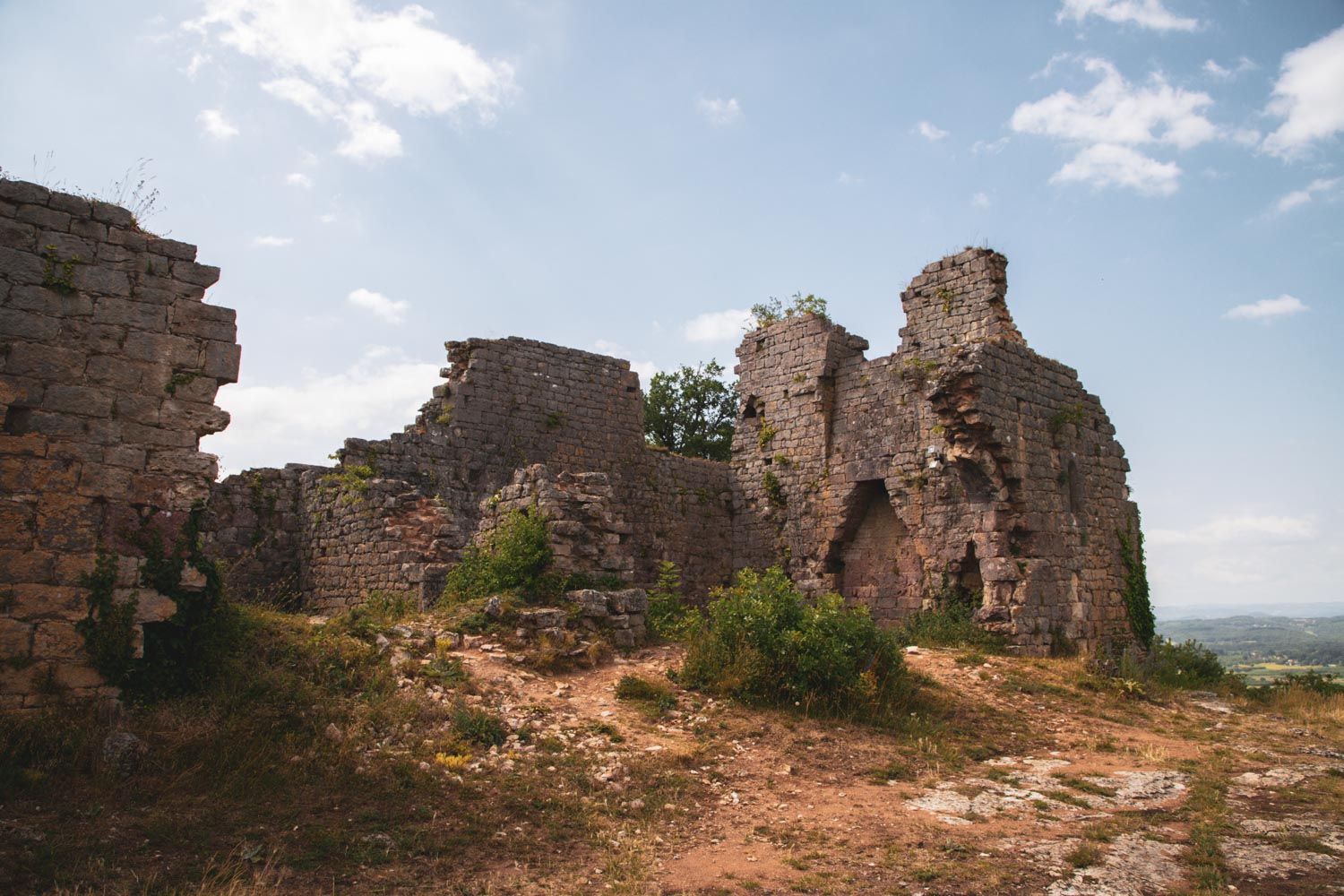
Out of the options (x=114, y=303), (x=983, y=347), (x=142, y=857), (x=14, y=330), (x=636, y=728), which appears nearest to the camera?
(x=142, y=857)

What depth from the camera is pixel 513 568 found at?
434 inches

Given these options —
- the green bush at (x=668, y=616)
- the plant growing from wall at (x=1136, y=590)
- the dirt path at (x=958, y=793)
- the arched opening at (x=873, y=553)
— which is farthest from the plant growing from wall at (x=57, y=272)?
the plant growing from wall at (x=1136, y=590)

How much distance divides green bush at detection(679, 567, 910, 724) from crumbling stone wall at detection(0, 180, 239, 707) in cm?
527

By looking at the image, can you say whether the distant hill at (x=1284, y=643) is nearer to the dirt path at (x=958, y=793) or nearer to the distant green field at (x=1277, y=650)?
the distant green field at (x=1277, y=650)

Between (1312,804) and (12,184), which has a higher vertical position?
(12,184)

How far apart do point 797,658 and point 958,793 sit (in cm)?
232

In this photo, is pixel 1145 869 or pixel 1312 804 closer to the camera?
pixel 1145 869

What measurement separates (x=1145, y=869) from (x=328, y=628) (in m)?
7.32

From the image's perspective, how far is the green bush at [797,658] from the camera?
9047mm

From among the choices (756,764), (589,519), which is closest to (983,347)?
(589,519)

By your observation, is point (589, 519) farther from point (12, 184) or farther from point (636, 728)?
point (12, 184)

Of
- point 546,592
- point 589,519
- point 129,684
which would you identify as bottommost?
point 129,684

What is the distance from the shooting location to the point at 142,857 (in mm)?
4793

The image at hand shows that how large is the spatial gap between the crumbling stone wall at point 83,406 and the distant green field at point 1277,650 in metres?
15.2
